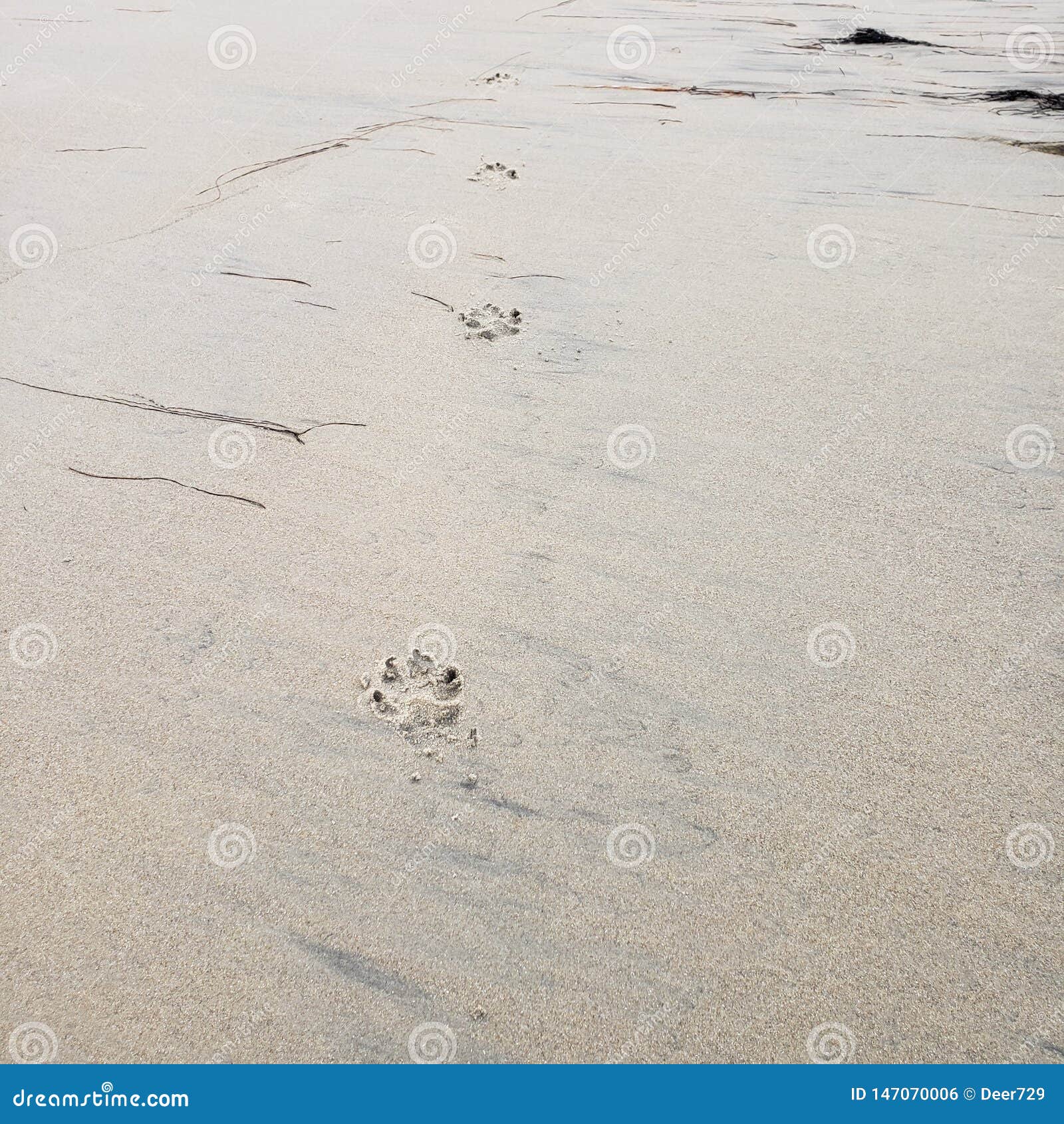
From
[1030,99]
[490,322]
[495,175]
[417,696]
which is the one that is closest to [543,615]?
[417,696]

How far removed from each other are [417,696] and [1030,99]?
522 centimetres

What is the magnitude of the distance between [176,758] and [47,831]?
9.5 inches

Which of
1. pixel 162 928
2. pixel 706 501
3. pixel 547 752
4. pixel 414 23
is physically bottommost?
pixel 162 928

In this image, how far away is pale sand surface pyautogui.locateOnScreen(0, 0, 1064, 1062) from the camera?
136cm

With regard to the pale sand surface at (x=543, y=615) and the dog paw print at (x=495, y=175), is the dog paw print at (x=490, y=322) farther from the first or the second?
the dog paw print at (x=495, y=175)

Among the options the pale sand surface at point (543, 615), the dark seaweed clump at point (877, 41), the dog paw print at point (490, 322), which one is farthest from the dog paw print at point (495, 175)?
the dark seaweed clump at point (877, 41)

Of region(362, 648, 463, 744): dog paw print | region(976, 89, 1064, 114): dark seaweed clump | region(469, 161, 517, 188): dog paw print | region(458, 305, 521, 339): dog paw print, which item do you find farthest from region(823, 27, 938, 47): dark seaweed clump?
region(362, 648, 463, 744): dog paw print

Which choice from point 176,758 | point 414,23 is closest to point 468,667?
point 176,758

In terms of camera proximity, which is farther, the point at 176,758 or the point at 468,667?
the point at 468,667

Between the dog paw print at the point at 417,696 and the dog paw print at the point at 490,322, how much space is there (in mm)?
1471

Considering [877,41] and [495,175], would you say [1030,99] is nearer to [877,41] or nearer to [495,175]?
[877,41]

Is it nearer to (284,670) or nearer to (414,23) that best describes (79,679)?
(284,670)

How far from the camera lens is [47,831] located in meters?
1.54

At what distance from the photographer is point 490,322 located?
3.02 metres
